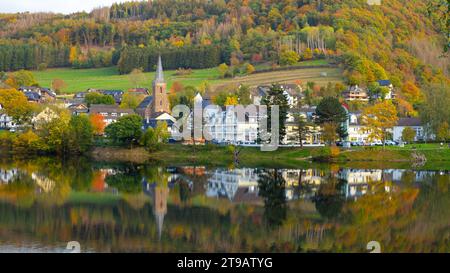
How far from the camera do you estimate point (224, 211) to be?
104 ft

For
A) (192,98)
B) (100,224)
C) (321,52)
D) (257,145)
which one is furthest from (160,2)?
(100,224)

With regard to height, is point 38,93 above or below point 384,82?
below

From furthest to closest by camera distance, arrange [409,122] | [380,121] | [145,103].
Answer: [145,103], [409,122], [380,121]

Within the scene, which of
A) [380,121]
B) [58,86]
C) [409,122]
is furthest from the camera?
[58,86]

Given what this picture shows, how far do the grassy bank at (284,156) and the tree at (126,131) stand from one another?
1202 millimetres

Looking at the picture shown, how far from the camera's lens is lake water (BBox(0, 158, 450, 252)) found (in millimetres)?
23641

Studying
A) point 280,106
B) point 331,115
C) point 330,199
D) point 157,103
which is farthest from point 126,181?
point 157,103

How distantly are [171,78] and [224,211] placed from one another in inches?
3668

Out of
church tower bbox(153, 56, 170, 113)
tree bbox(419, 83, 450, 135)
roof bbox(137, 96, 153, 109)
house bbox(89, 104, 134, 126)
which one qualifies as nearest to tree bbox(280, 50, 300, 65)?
church tower bbox(153, 56, 170, 113)

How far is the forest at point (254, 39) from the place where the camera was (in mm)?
116938

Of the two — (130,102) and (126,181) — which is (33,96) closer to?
(130,102)

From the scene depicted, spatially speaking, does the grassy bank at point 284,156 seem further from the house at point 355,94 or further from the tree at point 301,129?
the house at point 355,94

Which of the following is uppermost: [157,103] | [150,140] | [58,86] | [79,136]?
[58,86]
